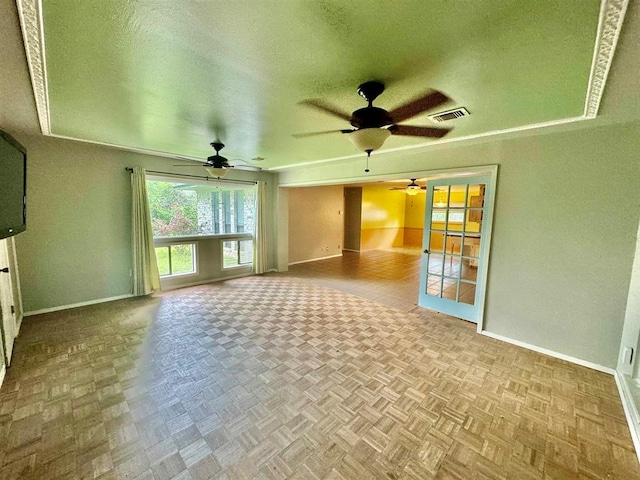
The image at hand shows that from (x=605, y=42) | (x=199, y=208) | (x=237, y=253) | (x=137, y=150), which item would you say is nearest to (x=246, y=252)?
(x=237, y=253)

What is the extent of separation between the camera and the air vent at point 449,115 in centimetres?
225

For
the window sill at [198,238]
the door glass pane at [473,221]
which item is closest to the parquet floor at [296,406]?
the door glass pane at [473,221]

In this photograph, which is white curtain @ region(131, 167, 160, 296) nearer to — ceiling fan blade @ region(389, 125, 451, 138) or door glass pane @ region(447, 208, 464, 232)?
ceiling fan blade @ region(389, 125, 451, 138)

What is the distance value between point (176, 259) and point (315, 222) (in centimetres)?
396

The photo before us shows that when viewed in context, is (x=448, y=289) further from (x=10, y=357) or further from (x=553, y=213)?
(x=10, y=357)

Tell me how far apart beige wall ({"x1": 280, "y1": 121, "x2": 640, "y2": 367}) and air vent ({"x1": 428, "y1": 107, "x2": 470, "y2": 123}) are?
1027 millimetres

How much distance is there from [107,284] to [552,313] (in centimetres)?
613

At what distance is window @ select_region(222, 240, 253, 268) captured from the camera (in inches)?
225

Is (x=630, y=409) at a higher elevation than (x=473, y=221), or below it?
below

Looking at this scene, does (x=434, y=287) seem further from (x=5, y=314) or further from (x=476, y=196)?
(x=5, y=314)

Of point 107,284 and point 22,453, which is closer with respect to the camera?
point 22,453

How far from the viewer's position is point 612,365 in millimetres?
2525

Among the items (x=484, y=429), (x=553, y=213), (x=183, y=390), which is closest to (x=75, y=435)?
A: (x=183, y=390)

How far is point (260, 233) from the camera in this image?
5.94 meters
